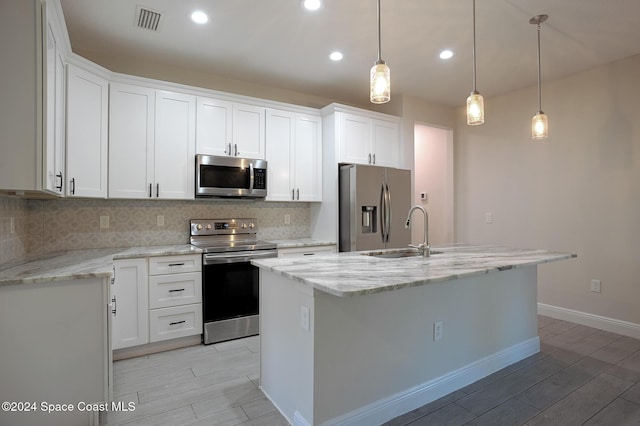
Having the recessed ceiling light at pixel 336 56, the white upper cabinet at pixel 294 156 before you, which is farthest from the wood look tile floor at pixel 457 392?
the recessed ceiling light at pixel 336 56

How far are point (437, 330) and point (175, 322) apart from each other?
2.17 m

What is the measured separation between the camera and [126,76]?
3.00m

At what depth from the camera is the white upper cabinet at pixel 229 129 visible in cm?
336

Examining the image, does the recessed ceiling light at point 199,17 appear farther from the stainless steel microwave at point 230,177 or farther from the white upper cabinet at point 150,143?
the stainless steel microwave at point 230,177

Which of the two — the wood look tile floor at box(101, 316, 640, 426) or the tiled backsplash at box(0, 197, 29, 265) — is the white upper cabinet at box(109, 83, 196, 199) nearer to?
the tiled backsplash at box(0, 197, 29, 265)

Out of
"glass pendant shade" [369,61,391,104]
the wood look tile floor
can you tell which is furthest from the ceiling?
the wood look tile floor

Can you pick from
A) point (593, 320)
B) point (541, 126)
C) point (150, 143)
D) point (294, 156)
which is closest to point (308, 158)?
point (294, 156)

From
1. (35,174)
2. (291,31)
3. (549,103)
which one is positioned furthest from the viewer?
(549,103)

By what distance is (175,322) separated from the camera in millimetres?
2988

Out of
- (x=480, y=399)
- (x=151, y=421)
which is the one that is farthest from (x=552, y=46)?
(x=151, y=421)

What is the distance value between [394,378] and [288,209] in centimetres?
252

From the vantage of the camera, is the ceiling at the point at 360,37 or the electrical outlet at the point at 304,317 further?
the ceiling at the point at 360,37

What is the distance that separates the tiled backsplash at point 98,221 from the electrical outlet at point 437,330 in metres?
2.30

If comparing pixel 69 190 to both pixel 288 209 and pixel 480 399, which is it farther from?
pixel 480 399
